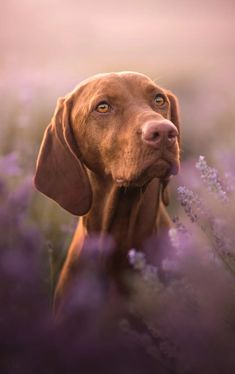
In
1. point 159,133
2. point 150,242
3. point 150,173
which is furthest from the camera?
point 150,242

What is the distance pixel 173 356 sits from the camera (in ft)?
4.84

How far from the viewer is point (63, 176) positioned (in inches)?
78.5

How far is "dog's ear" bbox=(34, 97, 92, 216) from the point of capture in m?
1.98

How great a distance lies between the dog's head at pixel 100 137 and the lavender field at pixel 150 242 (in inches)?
3.2

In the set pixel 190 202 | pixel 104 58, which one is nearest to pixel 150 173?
pixel 190 202

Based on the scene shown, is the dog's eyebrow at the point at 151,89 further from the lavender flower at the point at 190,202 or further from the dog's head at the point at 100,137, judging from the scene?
the lavender flower at the point at 190,202

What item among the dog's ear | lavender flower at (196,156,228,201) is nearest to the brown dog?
the dog's ear

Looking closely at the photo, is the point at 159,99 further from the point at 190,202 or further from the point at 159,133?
the point at 190,202

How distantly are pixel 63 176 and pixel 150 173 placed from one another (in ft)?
1.04

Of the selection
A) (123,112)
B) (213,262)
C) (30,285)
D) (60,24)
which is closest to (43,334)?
(30,285)

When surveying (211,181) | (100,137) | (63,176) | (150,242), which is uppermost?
(211,181)

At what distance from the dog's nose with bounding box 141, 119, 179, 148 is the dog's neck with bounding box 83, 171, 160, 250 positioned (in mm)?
337

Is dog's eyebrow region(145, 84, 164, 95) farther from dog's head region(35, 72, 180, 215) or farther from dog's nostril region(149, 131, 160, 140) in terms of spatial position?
dog's nostril region(149, 131, 160, 140)

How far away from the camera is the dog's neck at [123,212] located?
2064 mm
